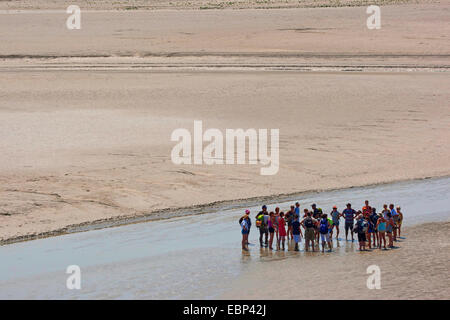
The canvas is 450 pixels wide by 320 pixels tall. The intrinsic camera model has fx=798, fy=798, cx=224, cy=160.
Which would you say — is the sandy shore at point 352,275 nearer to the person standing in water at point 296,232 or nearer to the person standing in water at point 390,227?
the person standing in water at point 390,227

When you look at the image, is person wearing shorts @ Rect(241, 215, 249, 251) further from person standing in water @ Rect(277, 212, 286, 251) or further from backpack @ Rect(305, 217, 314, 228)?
backpack @ Rect(305, 217, 314, 228)

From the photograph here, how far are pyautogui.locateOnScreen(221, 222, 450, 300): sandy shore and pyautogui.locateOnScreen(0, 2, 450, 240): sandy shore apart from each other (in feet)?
20.1

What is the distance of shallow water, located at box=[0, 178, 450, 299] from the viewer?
57.4 feet

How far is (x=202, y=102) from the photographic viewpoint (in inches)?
1431

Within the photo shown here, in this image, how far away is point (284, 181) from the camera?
26859 mm

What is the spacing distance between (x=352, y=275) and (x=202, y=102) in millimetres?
19306

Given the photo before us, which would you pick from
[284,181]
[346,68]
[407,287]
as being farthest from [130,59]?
[407,287]

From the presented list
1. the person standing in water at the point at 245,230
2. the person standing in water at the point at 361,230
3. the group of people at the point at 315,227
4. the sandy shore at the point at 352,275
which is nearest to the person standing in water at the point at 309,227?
the group of people at the point at 315,227

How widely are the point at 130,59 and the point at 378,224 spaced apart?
28104mm

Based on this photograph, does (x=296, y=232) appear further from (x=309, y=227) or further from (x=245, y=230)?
(x=245, y=230)

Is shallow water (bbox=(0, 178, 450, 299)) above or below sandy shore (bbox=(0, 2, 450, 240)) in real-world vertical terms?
below

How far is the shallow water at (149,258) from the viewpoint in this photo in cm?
1748

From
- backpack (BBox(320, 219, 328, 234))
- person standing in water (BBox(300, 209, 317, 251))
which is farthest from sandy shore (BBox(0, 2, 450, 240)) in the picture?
backpack (BBox(320, 219, 328, 234))
